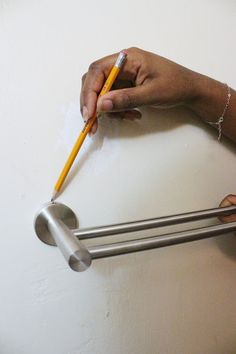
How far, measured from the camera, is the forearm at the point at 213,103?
19.6 inches

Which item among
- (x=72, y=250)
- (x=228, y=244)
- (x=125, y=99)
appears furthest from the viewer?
(x=228, y=244)

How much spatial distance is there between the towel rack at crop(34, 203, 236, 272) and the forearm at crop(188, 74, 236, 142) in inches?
5.6

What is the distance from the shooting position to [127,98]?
0.42 metres

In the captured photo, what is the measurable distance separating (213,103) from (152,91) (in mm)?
122

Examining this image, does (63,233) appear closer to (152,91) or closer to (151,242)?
(151,242)

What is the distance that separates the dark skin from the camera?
426 mm

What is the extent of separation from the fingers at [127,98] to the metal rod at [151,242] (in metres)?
0.17

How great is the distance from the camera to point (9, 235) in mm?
425

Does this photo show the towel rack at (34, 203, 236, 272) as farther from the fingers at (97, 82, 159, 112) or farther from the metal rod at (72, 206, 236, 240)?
the fingers at (97, 82, 159, 112)

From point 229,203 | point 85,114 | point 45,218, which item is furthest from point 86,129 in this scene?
point 229,203

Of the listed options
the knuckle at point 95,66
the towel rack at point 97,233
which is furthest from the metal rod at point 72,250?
the knuckle at point 95,66

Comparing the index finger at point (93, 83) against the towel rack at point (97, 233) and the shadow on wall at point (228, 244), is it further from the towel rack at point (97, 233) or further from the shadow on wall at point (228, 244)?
the shadow on wall at point (228, 244)

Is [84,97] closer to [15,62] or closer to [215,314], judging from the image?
[15,62]

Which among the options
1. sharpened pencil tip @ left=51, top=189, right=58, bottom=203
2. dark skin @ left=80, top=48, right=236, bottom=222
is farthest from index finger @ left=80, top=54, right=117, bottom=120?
sharpened pencil tip @ left=51, top=189, right=58, bottom=203
